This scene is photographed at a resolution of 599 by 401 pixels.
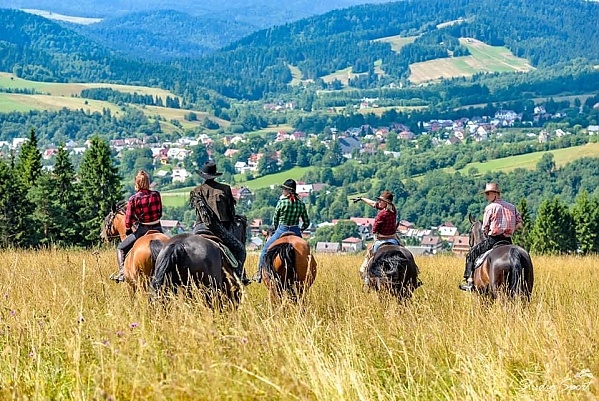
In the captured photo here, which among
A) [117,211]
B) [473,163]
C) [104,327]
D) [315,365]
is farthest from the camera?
[473,163]

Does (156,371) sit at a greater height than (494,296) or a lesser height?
greater

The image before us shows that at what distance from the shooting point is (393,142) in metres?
180

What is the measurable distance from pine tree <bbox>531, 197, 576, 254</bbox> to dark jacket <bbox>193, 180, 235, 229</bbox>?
41.7 m

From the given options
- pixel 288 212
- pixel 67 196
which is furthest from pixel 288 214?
pixel 67 196

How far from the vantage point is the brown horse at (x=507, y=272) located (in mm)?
10750

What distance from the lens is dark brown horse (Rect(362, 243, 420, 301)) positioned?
11750 millimetres

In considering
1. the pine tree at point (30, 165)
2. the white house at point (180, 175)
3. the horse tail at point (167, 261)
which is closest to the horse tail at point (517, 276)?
the horse tail at point (167, 261)

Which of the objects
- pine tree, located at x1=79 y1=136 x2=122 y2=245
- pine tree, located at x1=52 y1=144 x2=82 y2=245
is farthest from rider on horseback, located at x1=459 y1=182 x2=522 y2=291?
pine tree, located at x1=79 y1=136 x2=122 y2=245

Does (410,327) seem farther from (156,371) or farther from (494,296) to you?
(494,296)

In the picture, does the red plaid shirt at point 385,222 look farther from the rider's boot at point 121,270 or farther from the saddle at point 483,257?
the rider's boot at point 121,270

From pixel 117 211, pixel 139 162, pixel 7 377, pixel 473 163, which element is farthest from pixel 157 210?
pixel 139 162

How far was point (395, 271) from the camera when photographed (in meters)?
11.8

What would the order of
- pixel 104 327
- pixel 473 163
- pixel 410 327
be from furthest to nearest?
pixel 473 163 < pixel 410 327 < pixel 104 327

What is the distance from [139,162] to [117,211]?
135m
